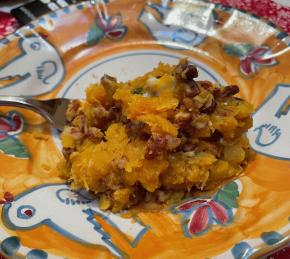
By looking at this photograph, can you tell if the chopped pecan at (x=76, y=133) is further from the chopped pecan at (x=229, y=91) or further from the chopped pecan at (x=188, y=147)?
the chopped pecan at (x=229, y=91)

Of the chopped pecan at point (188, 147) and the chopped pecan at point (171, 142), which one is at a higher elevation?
the chopped pecan at point (171, 142)

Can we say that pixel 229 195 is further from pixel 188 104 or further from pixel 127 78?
pixel 127 78

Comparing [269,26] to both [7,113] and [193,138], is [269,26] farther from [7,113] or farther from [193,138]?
[7,113]

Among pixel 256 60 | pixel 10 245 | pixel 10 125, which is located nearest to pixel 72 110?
pixel 10 125

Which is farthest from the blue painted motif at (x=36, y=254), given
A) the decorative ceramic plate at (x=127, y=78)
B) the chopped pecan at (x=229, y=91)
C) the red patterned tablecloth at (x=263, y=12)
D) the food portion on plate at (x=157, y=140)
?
the red patterned tablecloth at (x=263, y=12)

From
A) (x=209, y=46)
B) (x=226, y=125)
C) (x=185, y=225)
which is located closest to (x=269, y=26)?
(x=209, y=46)

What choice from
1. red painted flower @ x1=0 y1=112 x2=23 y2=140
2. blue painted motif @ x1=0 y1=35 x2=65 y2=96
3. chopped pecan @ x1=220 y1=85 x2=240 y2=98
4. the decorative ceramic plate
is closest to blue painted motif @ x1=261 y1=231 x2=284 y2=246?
the decorative ceramic plate
